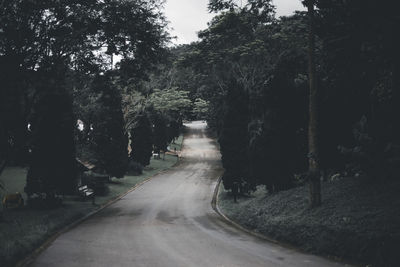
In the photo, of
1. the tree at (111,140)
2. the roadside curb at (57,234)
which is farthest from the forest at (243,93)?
the tree at (111,140)

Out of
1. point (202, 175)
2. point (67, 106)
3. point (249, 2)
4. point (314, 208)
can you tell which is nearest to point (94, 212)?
point (67, 106)

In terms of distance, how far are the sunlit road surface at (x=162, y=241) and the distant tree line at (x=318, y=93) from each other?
4158 millimetres

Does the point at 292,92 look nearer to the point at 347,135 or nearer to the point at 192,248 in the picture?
the point at 347,135

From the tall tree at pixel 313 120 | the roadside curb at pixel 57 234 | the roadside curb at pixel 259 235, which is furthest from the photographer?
the tall tree at pixel 313 120

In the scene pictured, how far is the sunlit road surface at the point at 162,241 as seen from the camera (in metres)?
11.3

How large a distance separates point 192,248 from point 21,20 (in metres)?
10.5

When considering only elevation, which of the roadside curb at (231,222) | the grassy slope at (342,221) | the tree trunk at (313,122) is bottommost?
the roadside curb at (231,222)

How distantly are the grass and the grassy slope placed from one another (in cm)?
919

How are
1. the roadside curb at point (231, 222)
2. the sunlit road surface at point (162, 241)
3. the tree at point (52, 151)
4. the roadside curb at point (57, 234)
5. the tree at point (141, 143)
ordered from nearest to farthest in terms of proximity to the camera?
the sunlit road surface at point (162, 241), the roadside curb at point (57, 234), the roadside curb at point (231, 222), the tree at point (52, 151), the tree at point (141, 143)

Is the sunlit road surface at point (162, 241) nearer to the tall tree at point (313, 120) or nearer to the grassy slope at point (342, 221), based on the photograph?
the grassy slope at point (342, 221)

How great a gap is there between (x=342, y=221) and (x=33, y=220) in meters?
14.4

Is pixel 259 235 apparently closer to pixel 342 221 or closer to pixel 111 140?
pixel 342 221

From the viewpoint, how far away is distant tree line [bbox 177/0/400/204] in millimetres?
12344

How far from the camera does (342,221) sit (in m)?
12.2
